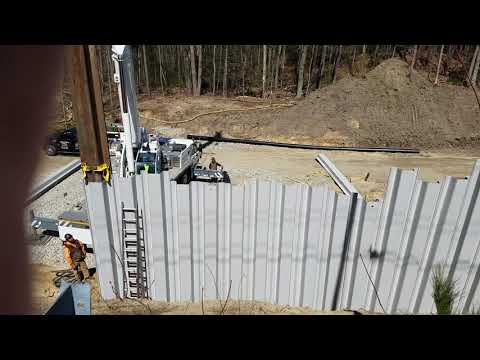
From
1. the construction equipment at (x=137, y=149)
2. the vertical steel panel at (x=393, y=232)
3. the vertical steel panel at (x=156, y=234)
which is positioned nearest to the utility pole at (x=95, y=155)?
the vertical steel panel at (x=156, y=234)

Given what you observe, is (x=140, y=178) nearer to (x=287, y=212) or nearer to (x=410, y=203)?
(x=287, y=212)

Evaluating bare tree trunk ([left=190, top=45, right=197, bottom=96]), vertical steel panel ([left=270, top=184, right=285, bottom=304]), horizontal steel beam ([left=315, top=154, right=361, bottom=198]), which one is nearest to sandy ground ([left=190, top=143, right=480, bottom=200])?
horizontal steel beam ([left=315, top=154, right=361, bottom=198])

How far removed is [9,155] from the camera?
1.28 metres

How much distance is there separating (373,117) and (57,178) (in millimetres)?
17244

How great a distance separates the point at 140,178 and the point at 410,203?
367 centimetres

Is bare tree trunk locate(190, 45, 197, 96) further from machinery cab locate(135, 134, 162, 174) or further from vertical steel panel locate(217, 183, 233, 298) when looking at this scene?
vertical steel panel locate(217, 183, 233, 298)

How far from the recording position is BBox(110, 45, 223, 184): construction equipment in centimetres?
973

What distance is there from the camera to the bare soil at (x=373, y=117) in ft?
65.3

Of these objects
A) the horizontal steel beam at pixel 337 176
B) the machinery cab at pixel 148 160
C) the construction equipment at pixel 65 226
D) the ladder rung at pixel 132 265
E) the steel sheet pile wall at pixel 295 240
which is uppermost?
the steel sheet pile wall at pixel 295 240

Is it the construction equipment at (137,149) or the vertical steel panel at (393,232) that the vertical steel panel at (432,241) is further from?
the construction equipment at (137,149)

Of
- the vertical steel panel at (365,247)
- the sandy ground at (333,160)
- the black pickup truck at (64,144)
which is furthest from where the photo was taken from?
the black pickup truck at (64,144)

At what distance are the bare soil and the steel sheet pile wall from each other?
591 inches

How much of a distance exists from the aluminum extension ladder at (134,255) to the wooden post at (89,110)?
2.34m
